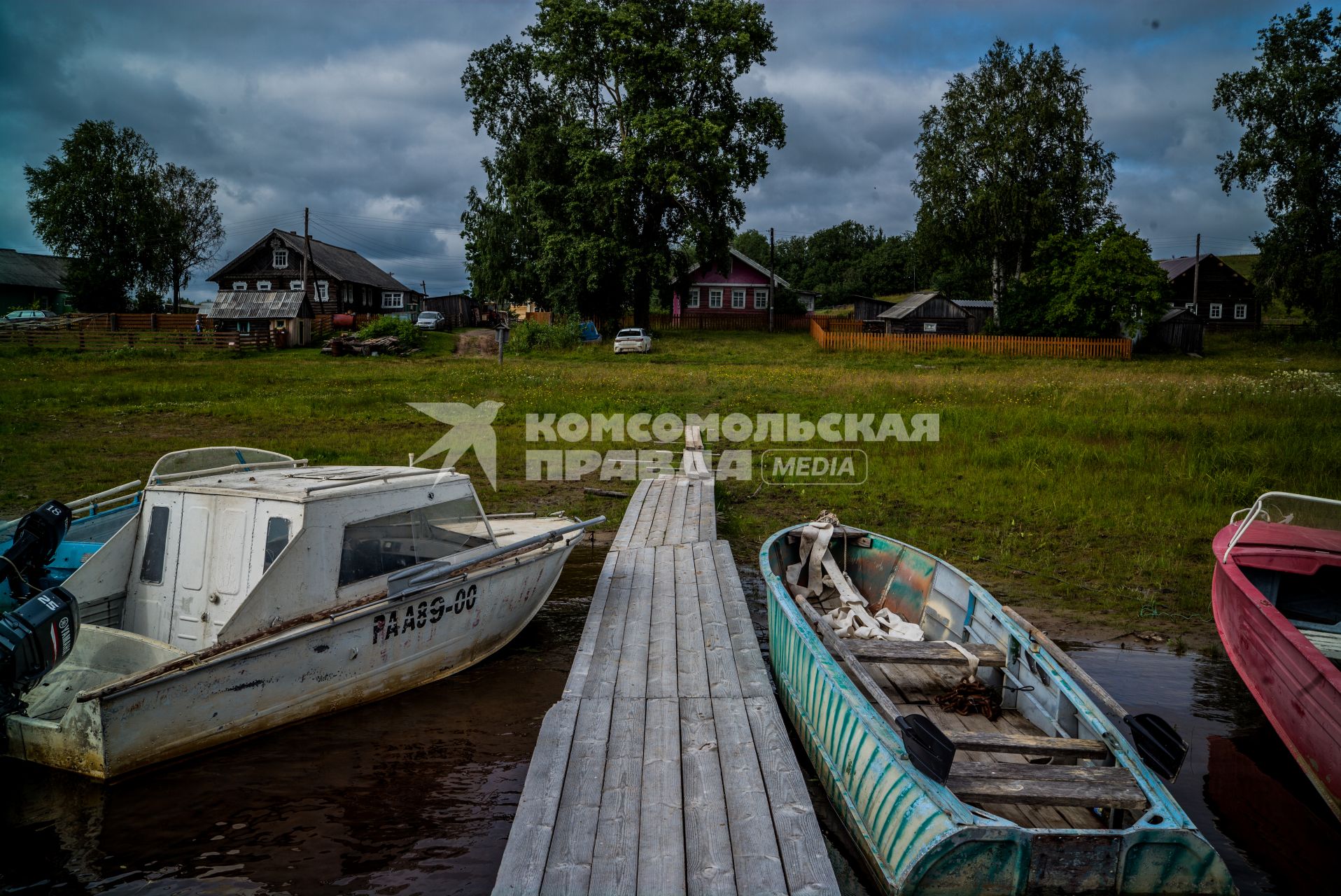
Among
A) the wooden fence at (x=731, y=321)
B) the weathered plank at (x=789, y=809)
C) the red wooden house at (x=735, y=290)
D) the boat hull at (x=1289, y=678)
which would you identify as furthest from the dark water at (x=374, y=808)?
the red wooden house at (x=735, y=290)

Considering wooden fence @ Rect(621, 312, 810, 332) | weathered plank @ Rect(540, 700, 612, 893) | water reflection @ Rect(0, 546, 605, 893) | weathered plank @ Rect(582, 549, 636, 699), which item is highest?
wooden fence @ Rect(621, 312, 810, 332)

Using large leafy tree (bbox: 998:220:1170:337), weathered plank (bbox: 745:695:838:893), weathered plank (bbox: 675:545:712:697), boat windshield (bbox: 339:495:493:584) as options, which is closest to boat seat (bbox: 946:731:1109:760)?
weathered plank (bbox: 745:695:838:893)

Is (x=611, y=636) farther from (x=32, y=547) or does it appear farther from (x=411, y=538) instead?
(x=32, y=547)

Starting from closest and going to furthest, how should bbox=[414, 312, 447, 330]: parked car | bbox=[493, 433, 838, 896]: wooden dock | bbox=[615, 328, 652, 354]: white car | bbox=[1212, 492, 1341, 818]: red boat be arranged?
bbox=[493, 433, 838, 896]: wooden dock < bbox=[1212, 492, 1341, 818]: red boat < bbox=[615, 328, 652, 354]: white car < bbox=[414, 312, 447, 330]: parked car

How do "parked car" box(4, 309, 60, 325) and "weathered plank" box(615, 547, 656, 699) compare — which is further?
"parked car" box(4, 309, 60, 325)

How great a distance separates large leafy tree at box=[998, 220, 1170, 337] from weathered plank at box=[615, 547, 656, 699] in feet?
121

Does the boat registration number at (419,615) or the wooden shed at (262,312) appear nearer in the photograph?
the boat registration number at (419,615)

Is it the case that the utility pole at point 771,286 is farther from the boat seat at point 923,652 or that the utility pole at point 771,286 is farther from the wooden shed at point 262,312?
the boat seat at point 923,652

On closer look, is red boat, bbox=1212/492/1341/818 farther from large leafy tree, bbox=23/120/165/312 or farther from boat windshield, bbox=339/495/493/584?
large leafy tree, bbox=23/120/165/312

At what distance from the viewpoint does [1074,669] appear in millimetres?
6020

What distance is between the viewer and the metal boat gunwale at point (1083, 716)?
444 centimetres

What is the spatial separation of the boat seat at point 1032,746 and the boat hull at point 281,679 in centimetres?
462

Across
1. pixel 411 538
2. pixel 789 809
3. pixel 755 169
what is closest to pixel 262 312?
pixel 755 169

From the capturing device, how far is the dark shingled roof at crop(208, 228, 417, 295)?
54500mm
